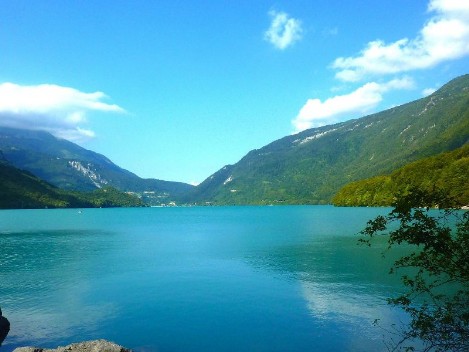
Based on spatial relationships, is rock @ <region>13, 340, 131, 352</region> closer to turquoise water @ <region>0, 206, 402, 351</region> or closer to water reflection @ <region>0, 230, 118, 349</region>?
turquoise water @ <region>0, 206, 402, 351</region>

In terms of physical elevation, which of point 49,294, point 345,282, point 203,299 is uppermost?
point 49,294

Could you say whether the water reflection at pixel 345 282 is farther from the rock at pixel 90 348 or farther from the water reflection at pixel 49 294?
the water reflection at pixel 49 294

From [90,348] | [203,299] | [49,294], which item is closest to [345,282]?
[203,299]

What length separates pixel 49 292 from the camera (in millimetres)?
43656

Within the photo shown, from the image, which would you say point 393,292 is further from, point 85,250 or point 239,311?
point 85,250

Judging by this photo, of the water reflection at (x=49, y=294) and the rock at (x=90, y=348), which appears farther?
the water reflection at (x=49, y=294)

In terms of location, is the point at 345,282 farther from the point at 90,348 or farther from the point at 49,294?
the point at 49,294

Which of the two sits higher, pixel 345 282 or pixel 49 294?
pixel 49 294

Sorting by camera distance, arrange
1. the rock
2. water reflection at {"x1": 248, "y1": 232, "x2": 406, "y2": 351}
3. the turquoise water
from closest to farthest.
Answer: the rock < the turquoise water < water reflection at {"x1": 248, "y1": 232, "x2": 406, "y2": 351}

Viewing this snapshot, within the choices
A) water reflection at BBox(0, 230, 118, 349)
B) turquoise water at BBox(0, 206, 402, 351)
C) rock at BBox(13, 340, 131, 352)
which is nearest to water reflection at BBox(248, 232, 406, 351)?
turquoise water at BBox(0, 206, 402, 351)

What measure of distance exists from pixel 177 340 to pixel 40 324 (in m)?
12.9

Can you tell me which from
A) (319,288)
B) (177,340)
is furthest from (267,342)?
(319,288)

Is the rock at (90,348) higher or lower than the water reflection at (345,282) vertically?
higher

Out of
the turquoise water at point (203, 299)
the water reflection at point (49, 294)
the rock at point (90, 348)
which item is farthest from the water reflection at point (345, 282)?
the water reflection at point (49, 294)
